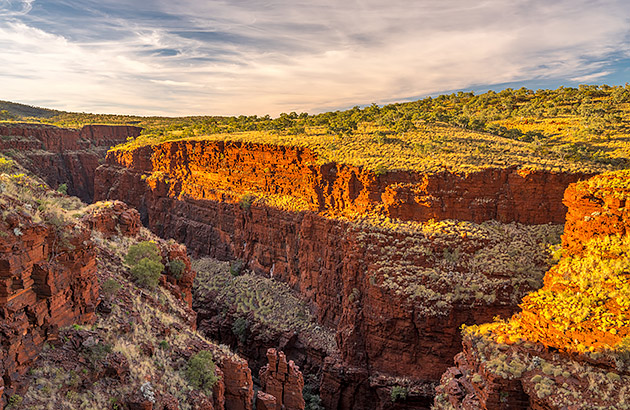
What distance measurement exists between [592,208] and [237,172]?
31286 millimetres

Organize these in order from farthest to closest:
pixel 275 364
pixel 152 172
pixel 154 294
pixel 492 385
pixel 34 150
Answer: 1. pixel 34 150
2. pixel 152 172
3. pixel 275 364
4. pixel 154 294
5. pixel 492 385

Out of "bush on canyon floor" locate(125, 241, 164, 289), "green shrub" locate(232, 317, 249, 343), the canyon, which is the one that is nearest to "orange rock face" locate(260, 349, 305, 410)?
the canyon

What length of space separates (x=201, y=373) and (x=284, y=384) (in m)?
6.83

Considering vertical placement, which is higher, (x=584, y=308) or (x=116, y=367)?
(x=584, y=308)

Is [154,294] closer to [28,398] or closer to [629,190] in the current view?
[28,398]

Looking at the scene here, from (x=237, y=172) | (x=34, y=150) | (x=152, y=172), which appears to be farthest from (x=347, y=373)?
(x=34, y=150)

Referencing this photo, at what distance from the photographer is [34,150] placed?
73.4 m

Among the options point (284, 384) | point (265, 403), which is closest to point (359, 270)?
point (284, 384)

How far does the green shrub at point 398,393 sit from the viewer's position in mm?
23703

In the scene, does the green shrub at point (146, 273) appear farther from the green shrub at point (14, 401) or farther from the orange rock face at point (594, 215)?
the orange rock face at point (594, 215)

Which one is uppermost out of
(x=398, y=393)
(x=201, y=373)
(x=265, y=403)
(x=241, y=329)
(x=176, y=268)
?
(x=176, y=268)

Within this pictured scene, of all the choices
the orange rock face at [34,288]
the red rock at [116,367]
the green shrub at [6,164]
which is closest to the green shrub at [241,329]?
the green shrub at [6,164]

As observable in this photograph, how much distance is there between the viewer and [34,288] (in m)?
11.0

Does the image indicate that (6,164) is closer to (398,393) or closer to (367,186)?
(367,186)
